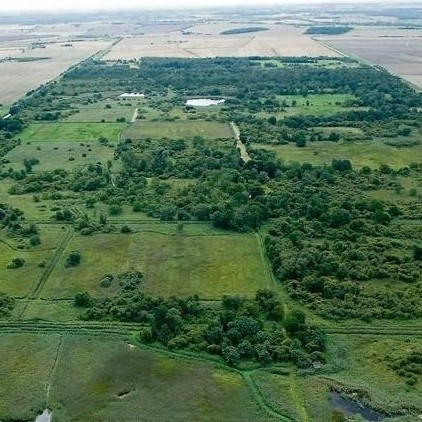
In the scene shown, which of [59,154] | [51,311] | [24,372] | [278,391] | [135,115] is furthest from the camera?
[135,115]

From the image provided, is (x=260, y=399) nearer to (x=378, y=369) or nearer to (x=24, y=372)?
(x=378, y=369)

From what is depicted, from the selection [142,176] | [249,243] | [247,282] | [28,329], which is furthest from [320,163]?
[28,329]

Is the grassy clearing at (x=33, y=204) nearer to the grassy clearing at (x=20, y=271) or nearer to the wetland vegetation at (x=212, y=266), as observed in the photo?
the wetland vegetation at (x=212, y=266)

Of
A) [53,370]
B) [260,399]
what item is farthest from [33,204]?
[260,399]

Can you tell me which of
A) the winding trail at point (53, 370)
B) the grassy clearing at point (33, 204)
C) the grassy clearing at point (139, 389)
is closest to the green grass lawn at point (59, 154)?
the grassy clearing at point (33, 204)

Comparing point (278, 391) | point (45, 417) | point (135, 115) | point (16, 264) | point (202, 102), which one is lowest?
point (202, 102)

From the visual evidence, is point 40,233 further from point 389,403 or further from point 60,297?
point 389,403
